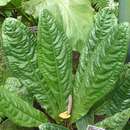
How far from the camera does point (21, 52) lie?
85 cm

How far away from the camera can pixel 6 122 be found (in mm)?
900

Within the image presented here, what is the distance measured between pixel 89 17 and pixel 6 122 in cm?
45

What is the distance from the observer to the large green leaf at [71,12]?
1.17 metres

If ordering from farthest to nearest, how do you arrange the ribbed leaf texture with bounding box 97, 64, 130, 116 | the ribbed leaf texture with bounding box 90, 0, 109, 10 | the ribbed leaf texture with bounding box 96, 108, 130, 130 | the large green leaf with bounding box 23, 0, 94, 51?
the ribbed leaf texture with bounding box 90, 0, 109, 10 < the large green leaf with bounding box 23, 0, 94, 51 < the ribbed leaf texture with bounding box 97, 64, 130, 116 < the ribbed leaf texture with bounding box 96, 108, 130, 130

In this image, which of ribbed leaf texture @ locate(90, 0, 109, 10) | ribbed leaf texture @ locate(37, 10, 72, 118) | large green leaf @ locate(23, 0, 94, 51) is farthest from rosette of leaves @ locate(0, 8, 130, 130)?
ribbed leaf texture @ locate(90, 0, 109, 10)

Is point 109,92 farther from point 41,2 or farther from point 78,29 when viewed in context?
point 41,2

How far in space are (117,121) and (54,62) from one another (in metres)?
0.19

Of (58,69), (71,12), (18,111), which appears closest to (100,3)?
(71,12)

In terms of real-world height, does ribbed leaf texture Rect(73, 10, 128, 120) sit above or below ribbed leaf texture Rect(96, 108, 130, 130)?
above

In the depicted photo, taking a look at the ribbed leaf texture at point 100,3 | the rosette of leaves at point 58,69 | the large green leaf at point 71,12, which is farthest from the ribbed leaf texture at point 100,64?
the ribbed leaf texture at point 100,3

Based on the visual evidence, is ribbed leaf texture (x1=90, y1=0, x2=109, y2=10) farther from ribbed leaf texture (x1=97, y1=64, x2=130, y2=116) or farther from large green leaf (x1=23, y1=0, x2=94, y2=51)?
ribbed leaf texture (x1=97, y1=64, x2=130, y2=116)

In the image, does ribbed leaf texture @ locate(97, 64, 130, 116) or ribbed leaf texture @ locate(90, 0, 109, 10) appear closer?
ribbed leaf texture @ locate(97, 64, 130, 116)

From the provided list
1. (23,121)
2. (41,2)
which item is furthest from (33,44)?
(41,2)

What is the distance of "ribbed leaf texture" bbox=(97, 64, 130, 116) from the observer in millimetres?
852
